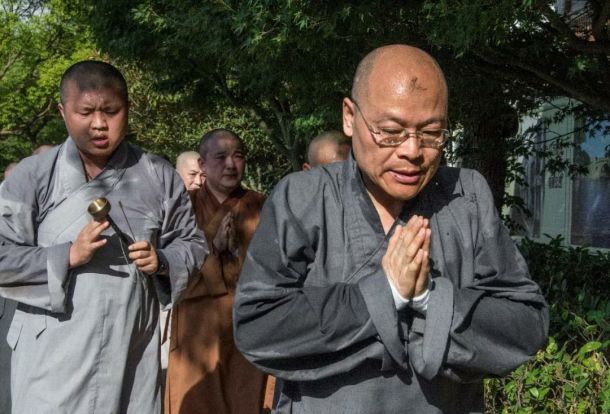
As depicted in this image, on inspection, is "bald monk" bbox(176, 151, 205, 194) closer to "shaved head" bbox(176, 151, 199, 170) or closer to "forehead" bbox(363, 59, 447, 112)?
"shaved head" bbox(176, 151, 199, 170)

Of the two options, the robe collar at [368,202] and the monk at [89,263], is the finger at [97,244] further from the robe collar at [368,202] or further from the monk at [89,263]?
the robe collar at [368,202]

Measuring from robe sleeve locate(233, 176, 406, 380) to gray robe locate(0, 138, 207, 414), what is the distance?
138 centimetres

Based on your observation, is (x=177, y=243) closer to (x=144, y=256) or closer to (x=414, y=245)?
(x=144, y=256)

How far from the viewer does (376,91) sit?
2.20 meters

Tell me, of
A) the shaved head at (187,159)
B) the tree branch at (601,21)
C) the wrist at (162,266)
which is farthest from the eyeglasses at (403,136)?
the shaved head at (187,159)

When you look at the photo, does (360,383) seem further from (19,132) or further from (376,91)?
(19,132)

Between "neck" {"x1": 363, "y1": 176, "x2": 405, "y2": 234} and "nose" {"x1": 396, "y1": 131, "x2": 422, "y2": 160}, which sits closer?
"nose" {"x1": 396, "y1": 131, "x2": 422, "y2": 160}

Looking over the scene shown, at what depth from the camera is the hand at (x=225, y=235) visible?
5578 mm

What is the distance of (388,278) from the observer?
206 cm

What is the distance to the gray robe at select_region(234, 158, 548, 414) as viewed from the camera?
205 centimetres

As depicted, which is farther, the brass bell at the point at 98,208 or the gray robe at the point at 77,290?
the gray robe at the point at 77,290

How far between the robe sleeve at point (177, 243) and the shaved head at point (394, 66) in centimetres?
155

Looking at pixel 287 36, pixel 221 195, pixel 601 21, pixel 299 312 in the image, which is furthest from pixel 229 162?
pixel 299 312

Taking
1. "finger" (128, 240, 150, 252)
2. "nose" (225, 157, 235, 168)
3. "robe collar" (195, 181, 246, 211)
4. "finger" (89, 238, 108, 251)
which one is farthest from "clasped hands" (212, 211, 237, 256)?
"finger" (89, 238, 108, 251)
